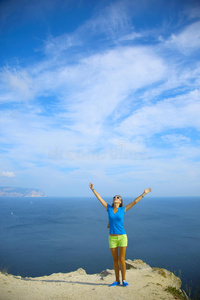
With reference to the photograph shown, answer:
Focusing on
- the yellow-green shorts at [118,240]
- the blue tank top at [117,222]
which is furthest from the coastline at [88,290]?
the blue tank top at [117,222]

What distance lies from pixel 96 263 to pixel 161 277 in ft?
81.1

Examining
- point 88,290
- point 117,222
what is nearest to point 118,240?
point 117,222

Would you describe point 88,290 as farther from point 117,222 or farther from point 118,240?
point 117,222

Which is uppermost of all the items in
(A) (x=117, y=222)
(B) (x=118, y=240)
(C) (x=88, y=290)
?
(A) (x=117, y=222)

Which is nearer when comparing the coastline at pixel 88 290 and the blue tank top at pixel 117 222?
the blue tank top at pixel 117 222

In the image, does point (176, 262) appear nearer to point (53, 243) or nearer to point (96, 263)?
point (96, 263)

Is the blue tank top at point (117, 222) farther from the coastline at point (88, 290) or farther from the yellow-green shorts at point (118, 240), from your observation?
the coastline at point (88, 290)

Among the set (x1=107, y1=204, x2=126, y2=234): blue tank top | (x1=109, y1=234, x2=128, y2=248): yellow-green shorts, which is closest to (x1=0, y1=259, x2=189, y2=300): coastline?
(x1=109, y1=234, x2=128, y2=248): yellow-green shorts

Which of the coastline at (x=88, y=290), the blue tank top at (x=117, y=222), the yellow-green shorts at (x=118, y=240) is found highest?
the blue tank top at (x=117, y=222)

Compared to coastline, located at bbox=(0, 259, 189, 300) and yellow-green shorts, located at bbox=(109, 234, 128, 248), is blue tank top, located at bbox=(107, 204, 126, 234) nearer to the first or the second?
yellow-green shorts, located at bbox=(109, 234, 128, 248)

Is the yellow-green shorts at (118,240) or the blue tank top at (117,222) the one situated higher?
the blue tank top at (117,222)

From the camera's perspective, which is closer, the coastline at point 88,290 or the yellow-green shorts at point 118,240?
the yellow-green shorts at point 118,240

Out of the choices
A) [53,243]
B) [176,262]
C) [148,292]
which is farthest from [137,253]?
[148,292]

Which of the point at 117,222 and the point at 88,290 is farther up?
the point at 117,222
